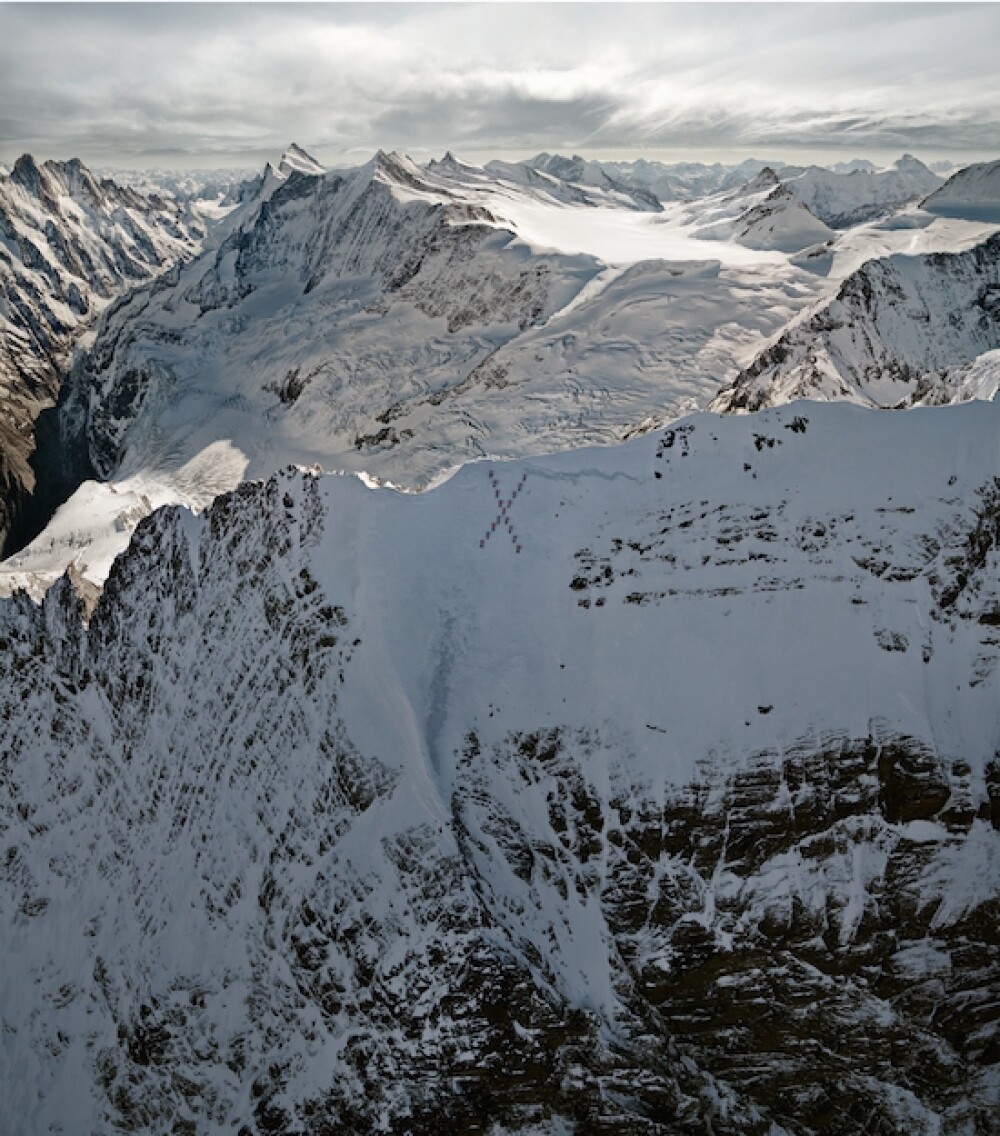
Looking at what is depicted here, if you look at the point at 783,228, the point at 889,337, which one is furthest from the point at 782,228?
the point at 889,337

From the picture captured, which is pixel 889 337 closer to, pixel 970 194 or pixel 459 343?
pixel 459 343

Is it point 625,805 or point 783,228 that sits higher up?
point 783,228

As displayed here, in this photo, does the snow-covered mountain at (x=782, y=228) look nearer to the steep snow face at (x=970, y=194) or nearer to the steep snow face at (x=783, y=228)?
the steep snow face at (x=783, y=228)

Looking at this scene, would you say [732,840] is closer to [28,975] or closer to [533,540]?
[533,540]

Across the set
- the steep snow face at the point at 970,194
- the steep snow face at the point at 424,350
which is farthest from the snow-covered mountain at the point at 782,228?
the steep snow face at the point at 970,194

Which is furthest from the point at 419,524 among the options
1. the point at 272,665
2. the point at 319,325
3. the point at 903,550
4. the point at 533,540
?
the point at 319,325

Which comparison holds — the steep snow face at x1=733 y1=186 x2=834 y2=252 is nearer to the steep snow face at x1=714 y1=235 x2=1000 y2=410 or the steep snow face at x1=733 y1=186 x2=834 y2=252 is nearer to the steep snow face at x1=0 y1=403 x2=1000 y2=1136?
the steep snow face at x1=714 y1=235 x2=1000 y2=410
